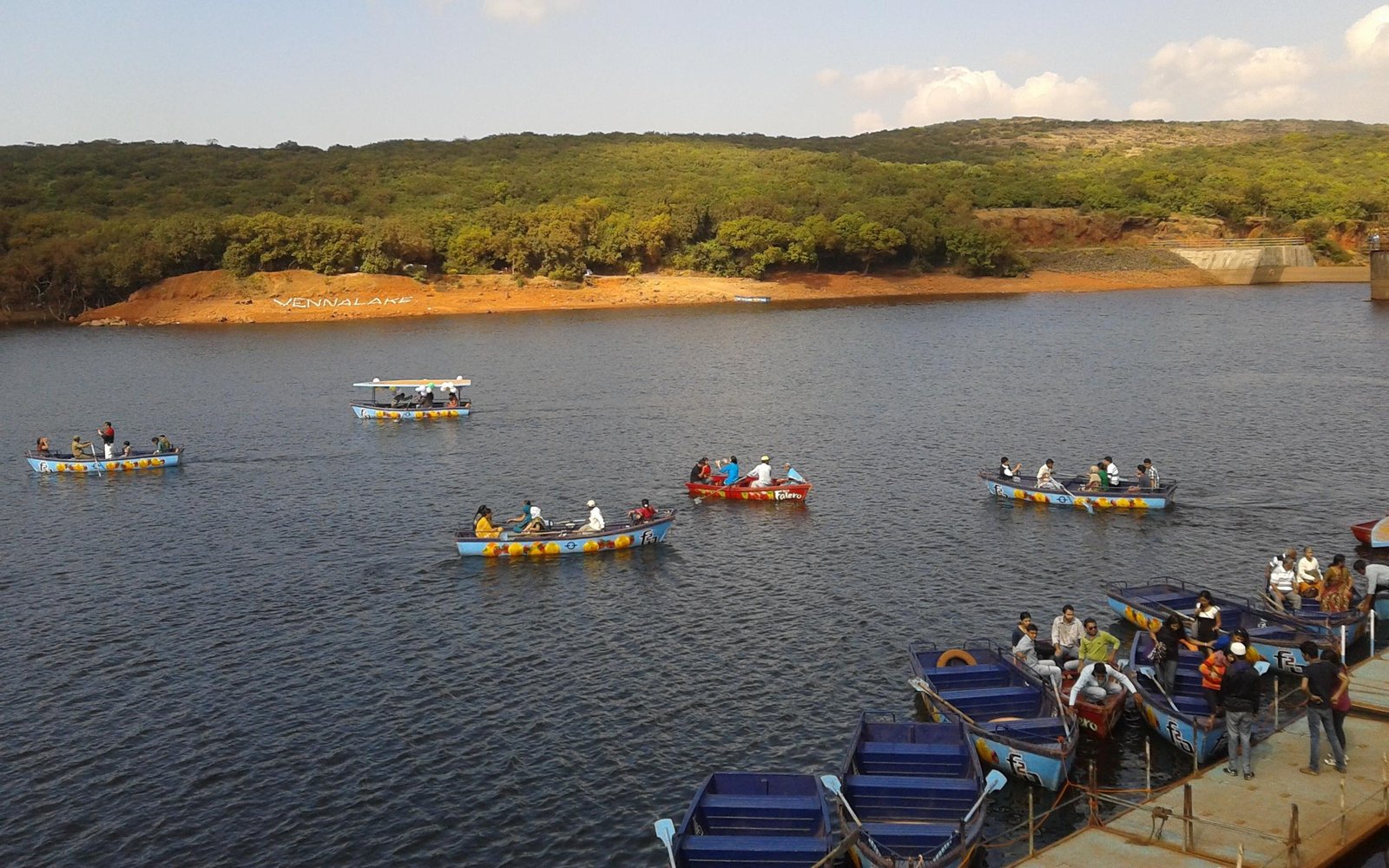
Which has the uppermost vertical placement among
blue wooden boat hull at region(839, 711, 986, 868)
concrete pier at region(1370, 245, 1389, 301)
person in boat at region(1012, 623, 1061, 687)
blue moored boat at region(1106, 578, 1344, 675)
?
concrete pier at region(1370, 245, 1389, 301)

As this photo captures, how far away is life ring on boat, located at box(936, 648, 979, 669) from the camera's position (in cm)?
3153

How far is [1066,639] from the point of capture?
31.4 m

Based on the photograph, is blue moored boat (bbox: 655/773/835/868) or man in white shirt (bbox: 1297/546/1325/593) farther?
man in white shirt (bbox: 1297/546/1325/593)

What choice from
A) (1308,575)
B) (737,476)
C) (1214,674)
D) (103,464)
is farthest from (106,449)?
(1308,575)

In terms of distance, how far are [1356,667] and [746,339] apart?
9110 cm

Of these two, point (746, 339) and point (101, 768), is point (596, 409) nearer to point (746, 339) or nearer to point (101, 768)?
point (746, 339)

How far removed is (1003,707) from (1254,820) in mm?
7267

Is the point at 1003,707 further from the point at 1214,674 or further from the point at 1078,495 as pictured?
the point at 1078,495

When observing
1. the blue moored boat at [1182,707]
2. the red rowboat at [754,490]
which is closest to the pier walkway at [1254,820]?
the blue moored boat at [1182,707]

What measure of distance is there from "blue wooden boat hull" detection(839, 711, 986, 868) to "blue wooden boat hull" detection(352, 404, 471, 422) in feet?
189

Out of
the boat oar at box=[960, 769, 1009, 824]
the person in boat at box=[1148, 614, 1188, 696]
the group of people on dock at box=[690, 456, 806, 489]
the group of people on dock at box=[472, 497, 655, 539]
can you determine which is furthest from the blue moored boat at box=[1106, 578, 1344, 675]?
the group of people on dock at box=[472, 497, 655, 539]

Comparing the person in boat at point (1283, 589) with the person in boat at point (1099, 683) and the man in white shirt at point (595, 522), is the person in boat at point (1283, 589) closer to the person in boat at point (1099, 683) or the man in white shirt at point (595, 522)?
the person in boat at point (1099, 683)

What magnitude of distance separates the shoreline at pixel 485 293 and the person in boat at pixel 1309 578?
12385 centimetres

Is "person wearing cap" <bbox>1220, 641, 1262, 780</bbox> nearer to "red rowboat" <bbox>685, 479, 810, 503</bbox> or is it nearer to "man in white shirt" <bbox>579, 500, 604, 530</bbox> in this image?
"man in white shirt" <bbox>579, 500, 604, 530</bbox>
